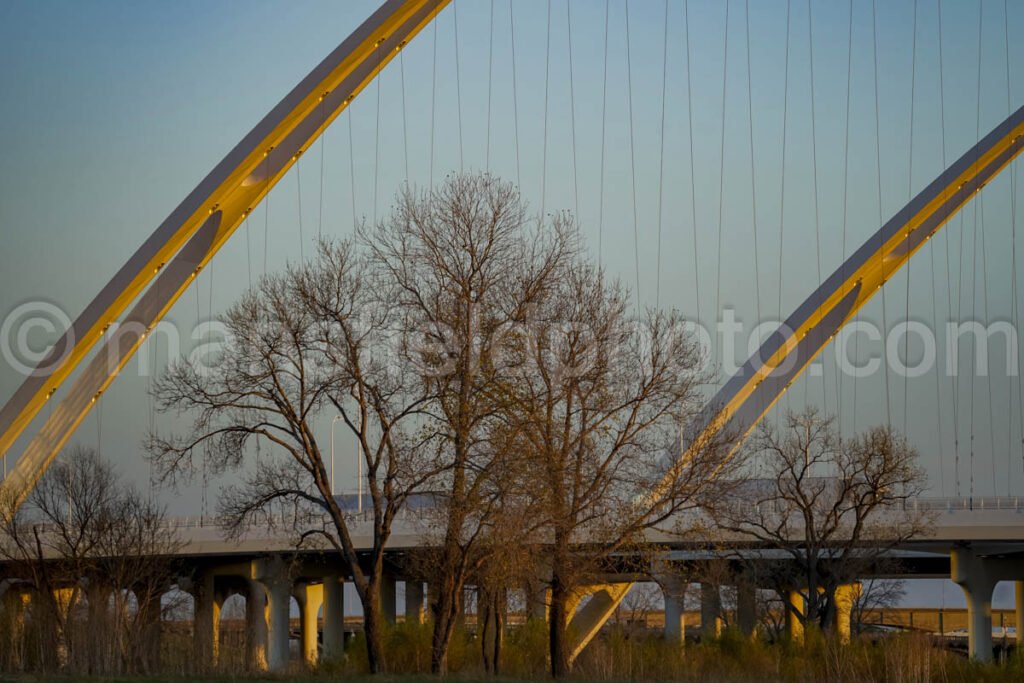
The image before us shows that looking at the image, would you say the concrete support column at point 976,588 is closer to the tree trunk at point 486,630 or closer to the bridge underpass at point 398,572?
the bridge underpass at point 398,572

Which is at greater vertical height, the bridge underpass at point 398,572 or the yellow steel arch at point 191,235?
the yellow steel arch at point 191,235

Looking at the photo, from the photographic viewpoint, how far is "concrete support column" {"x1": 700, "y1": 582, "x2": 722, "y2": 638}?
35106 millimetres

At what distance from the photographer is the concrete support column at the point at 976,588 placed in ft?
166

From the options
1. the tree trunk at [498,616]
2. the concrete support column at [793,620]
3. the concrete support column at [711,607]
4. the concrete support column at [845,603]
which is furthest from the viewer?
the concrete support column at [845,603]

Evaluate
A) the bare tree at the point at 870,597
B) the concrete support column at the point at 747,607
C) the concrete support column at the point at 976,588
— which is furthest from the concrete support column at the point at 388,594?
the concrete support column at the point at 976,588

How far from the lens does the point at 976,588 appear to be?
2002 inches

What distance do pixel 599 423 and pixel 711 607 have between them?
937 inches

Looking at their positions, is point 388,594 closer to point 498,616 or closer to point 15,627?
point 498,616

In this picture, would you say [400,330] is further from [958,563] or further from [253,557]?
[958,563]

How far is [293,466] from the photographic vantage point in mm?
24969

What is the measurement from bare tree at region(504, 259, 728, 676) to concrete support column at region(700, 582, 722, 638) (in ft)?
27.0

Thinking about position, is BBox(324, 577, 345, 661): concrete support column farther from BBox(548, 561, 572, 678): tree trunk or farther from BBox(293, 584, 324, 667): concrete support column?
BBox(548, 561, 572, 678): tree trunk

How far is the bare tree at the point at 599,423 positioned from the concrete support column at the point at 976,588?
2838cm

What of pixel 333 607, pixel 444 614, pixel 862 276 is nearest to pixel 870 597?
pixel 862 276
